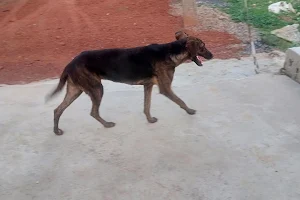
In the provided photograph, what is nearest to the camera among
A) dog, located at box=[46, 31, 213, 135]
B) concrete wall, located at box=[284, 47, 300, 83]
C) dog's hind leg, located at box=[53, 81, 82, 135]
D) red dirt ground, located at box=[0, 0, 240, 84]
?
dog, located at box=[46, 31, 213, 135]

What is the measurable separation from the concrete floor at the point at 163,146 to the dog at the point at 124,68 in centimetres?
27

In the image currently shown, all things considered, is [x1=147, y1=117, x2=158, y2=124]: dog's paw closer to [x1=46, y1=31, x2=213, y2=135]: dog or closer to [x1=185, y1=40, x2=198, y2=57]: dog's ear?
[x1=46, y1=31, x2=213, y2=135]: dog

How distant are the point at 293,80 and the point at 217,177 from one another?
2.37 metres

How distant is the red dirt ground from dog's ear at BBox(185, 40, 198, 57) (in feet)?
8.57

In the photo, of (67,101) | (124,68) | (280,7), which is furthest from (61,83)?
(280,7)

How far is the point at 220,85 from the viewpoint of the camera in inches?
218

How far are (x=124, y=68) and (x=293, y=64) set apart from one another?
2283mm

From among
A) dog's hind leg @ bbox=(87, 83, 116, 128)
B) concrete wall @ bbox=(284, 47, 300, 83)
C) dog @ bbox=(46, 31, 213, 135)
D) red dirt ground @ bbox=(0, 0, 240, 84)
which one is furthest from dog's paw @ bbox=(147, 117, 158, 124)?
red dirt ground @ bbox=(0, 0, 240, 84)

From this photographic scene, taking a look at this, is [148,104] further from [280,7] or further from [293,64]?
[280,7]

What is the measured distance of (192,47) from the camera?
4.60 m

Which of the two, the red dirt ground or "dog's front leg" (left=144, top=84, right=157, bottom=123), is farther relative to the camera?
the red dirt ground

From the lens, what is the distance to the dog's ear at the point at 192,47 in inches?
181

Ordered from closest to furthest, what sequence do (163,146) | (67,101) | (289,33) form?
(163,146), (67,101), (289,33)

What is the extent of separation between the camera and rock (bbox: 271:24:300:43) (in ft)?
24.7
